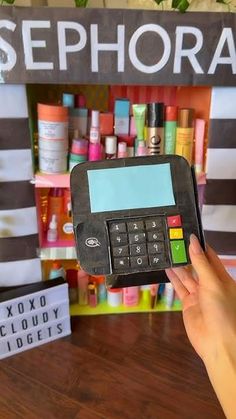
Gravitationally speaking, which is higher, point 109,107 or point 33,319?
point 109,107

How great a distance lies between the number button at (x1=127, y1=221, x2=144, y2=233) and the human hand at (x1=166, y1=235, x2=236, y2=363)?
0.25 feet

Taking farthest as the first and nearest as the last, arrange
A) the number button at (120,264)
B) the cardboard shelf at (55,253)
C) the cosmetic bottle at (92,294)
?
1. the cosmetic bottle at (92,294)
2. the cardboard shelf at (55,253)
3. the number button at (120,264)

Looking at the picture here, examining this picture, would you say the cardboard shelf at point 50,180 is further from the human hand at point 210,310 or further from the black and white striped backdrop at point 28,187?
the human hand at point 210,310

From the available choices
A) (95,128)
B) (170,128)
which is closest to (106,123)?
(95,128)

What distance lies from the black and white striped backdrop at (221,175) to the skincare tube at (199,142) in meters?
0.02

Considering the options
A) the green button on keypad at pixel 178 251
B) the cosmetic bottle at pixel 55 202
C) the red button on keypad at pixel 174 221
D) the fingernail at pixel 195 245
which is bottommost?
the cosmetic bottle at pixel 55 202

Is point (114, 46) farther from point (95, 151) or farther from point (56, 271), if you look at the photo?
point (56, 271)

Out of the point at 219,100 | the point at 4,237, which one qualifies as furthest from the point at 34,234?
the point at 219,100

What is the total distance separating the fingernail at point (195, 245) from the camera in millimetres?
523

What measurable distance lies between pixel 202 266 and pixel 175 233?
0.24ft

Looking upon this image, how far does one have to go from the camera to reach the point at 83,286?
0.96 m

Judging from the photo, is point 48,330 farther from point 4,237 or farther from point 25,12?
point 25,12

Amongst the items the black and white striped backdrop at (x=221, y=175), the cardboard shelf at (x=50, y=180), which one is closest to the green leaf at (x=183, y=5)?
the black and white striped backdrop at (x=221, y=175)

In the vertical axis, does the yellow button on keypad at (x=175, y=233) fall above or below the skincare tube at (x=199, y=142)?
below
